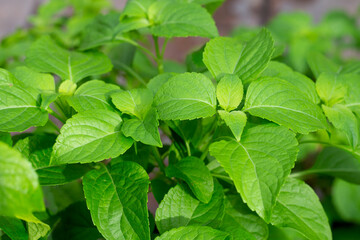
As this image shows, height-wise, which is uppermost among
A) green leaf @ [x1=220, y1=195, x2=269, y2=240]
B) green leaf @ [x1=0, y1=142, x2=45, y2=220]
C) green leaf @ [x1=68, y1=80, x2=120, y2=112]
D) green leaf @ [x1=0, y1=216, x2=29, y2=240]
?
green leaf @ [x1=0, y1=142, x2=45, y2=220]

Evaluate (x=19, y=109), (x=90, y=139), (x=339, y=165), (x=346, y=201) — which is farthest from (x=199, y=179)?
(x=346, y=201)

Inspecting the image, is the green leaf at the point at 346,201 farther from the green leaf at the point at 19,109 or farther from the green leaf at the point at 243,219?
the green leaf at the point at 19,109

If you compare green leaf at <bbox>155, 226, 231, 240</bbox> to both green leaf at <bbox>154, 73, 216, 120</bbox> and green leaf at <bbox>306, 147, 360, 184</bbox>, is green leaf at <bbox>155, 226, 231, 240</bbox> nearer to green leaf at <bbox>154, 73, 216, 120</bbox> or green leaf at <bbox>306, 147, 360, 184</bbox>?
green leaf at <bbox>154, 73, 216, 120</bbox>

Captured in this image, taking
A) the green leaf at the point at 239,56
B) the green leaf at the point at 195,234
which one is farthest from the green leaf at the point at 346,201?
the green leaf at the point at 195,234

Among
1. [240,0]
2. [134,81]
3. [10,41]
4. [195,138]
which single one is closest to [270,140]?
[195,138]

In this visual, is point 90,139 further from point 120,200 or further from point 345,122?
point 345,122

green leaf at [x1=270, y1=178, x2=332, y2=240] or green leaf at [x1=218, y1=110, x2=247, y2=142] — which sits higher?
green leaf at [x1=218, y1=110, x2=247, y2=142]

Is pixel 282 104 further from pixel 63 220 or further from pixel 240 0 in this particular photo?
pixel 240 0

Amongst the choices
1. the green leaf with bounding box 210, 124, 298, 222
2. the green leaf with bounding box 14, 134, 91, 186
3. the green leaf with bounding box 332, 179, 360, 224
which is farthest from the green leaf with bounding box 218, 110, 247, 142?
the green leaf with bounding box 332, 179, 360, 224
